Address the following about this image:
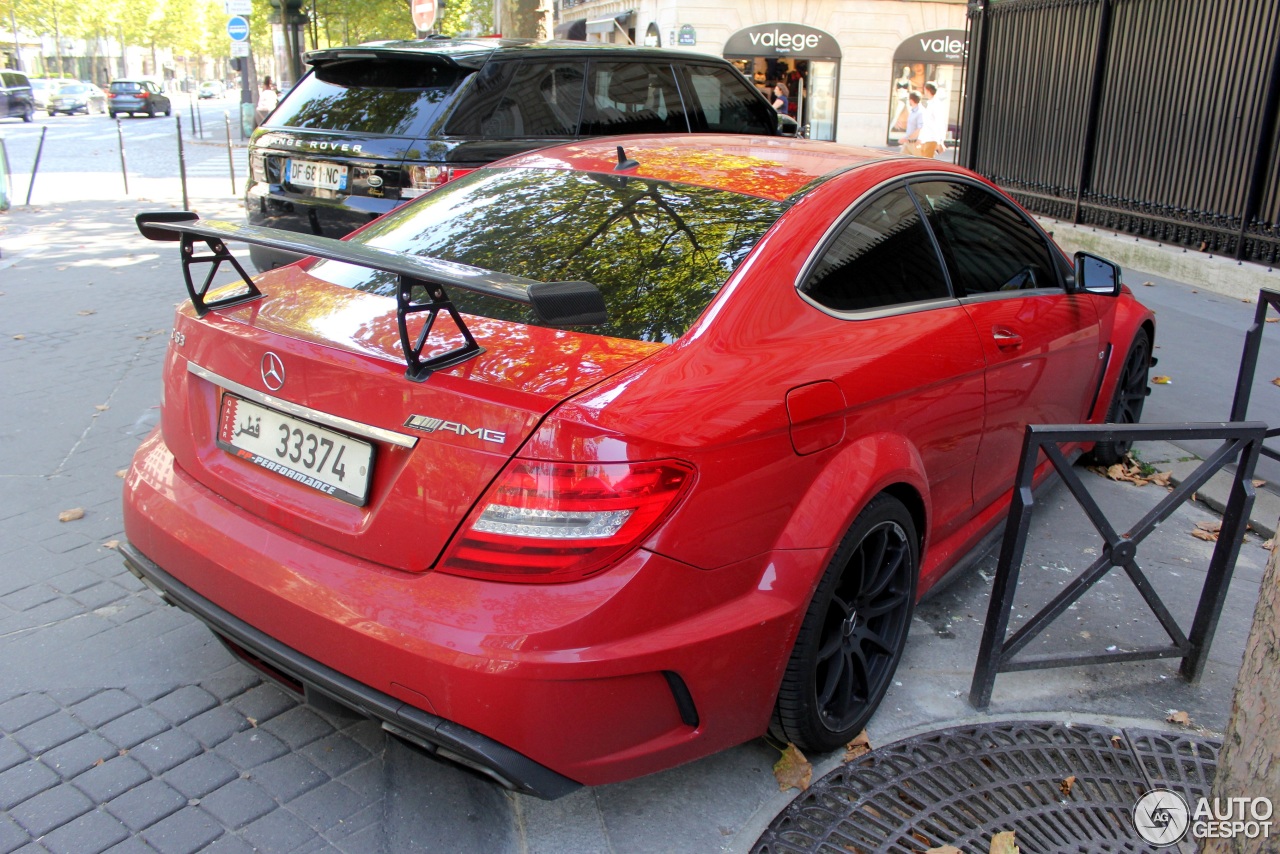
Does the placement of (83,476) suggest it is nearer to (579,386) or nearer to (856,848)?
(579,386)

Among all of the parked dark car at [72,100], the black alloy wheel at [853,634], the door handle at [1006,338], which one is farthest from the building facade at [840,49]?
the parked dark car at [72,100]

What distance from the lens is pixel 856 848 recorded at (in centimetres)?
260

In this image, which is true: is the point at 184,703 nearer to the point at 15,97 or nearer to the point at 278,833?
the point at 278,833

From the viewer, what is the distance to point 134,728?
3.02m

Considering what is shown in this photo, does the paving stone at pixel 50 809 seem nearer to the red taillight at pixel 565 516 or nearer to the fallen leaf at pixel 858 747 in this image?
the red taillight at pixel 565 516

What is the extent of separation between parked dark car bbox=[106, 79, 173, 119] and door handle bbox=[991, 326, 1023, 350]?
51.0m

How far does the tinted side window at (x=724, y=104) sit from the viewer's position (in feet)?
26.2

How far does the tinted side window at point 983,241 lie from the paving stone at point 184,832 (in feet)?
8.93

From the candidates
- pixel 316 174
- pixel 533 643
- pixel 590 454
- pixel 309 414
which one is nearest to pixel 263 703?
pixel 309 414

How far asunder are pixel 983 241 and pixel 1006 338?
43 cm

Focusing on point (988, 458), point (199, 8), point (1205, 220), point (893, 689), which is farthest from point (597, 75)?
point (199, 8)

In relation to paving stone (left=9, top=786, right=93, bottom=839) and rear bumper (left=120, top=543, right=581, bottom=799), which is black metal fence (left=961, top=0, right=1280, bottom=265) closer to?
rear bumper (left=120, top=543, right=581, bottom=799)

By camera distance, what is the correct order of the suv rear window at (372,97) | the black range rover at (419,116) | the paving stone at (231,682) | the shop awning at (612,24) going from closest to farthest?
the paving stone at (231,682), the black range rover at (419,116), the suv rear window at (372,97), the shop awning at (612,24)

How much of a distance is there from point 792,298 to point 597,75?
5081 millimetres
